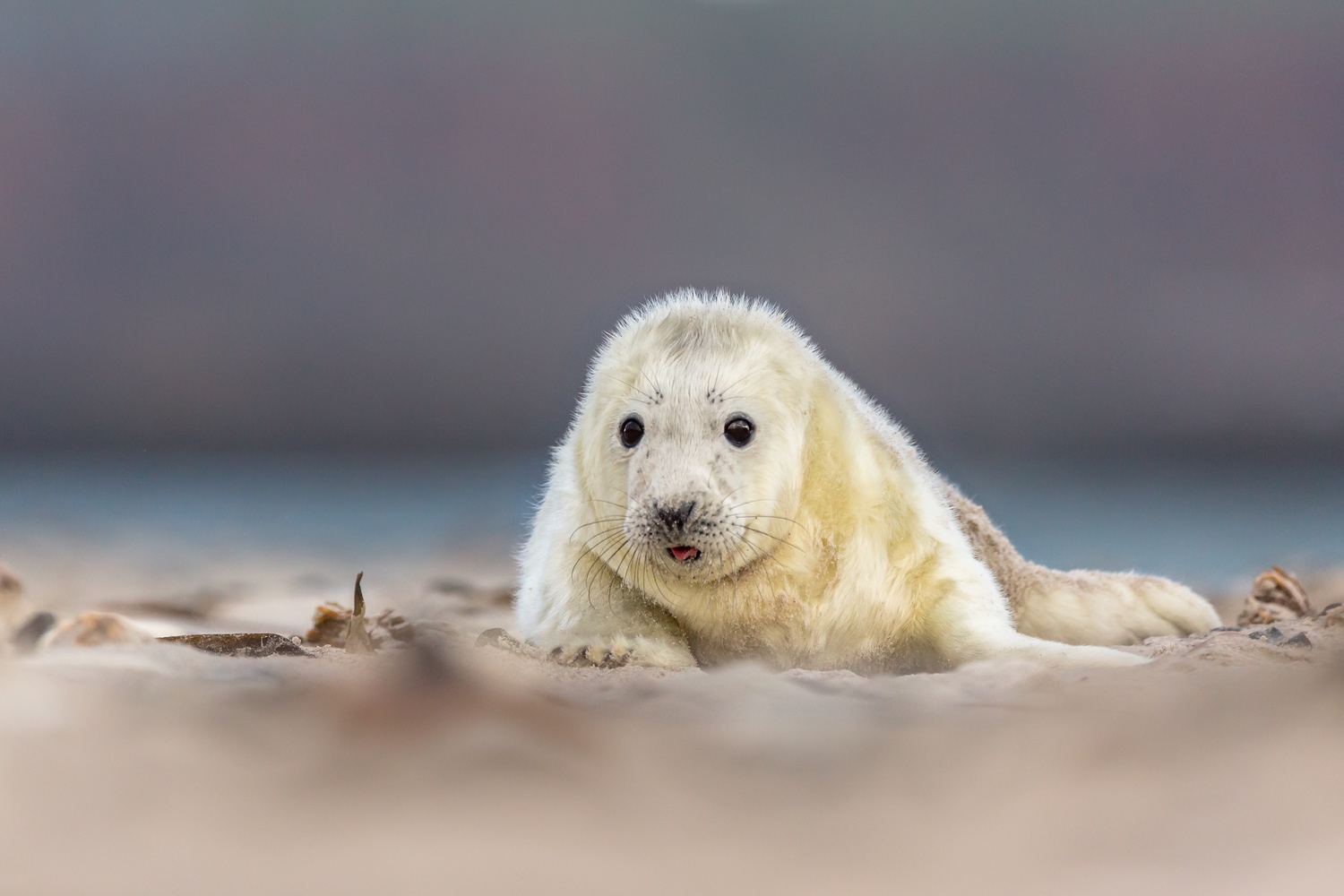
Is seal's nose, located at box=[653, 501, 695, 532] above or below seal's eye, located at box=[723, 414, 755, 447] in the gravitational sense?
below

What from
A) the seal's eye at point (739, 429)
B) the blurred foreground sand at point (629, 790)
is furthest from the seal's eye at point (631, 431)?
the blurred foreground sand at point (629, 790)

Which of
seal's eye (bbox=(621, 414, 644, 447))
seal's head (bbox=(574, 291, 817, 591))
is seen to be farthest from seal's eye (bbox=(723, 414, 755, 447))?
seal's eye (bbox=(621, 414, 644, 447))

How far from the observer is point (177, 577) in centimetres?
575

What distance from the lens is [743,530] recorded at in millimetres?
3430

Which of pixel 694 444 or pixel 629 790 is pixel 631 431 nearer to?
pixel 694 444

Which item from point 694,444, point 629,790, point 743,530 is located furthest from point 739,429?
point 629,790

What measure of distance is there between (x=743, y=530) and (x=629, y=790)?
60.2 inches

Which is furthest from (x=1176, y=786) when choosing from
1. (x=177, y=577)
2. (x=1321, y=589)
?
(x=177, y=577)

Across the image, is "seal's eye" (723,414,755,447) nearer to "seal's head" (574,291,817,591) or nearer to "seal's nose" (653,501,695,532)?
"seal's head" (574,291,817,591)

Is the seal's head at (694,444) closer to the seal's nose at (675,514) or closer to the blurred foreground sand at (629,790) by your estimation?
the seal's nose at (675,514)

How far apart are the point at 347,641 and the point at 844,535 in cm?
149

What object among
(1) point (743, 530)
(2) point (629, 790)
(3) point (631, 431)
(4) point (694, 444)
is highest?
(3) point (631, 431)

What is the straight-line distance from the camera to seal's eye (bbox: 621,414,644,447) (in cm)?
361

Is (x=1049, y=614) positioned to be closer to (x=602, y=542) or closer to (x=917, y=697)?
(x=602, y=542)
